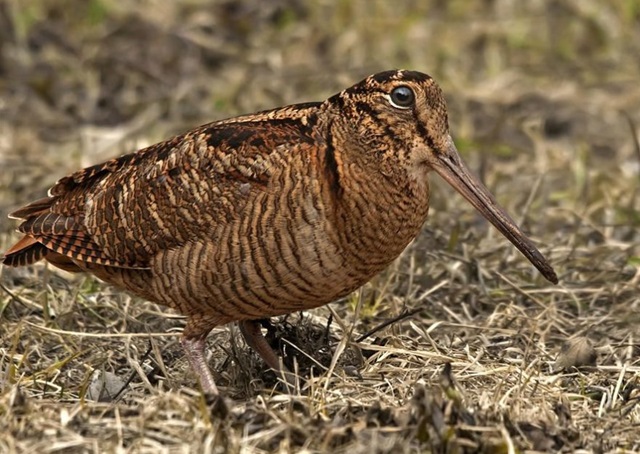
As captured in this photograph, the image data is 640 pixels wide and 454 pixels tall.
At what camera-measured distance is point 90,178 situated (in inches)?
204

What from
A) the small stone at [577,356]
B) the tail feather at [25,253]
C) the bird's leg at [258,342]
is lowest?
the small stone at [577,356]

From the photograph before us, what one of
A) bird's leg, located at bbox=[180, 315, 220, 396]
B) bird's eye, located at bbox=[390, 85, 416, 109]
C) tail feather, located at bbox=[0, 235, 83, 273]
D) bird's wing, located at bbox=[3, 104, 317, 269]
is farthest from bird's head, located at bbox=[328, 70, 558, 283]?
tail feather, located at bbox=[0, 235, 83, 273]

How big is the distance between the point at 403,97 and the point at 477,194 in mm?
460

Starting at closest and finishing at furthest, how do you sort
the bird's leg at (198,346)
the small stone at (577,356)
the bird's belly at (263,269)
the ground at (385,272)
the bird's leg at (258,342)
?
1. the ground at (385,272)
2. the bird's belly at (263,269)
3. the bird's leg at (198,346)
4. the bird's leg at (258,342)
5. the small stone at (577,356)

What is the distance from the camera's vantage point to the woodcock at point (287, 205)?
14.5 ft

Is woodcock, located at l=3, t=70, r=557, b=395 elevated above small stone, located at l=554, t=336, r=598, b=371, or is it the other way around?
woodcock, located at l=3, t=70, r=557, b=395

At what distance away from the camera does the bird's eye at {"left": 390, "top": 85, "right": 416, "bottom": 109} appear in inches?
→ 177

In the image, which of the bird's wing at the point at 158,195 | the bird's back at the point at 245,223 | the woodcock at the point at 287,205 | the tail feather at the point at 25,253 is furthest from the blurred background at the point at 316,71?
the woodcock at the point at 287,205

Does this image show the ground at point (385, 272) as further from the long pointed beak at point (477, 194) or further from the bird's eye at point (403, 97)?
the bird's eye at point (403, 97)

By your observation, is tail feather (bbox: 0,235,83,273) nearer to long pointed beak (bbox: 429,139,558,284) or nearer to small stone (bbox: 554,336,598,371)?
long pointed beak (bbox: 429,139,558,284)

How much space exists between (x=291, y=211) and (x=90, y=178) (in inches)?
44.7

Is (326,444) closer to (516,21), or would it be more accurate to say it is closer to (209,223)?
(209,223)

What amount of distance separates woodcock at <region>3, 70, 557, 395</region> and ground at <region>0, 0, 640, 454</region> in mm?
373

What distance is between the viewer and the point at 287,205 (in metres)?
4.44
